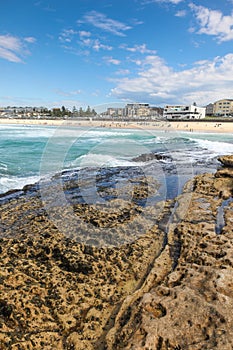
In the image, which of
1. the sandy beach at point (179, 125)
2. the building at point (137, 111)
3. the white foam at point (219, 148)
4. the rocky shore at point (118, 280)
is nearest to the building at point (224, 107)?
the building at point (137, 111)

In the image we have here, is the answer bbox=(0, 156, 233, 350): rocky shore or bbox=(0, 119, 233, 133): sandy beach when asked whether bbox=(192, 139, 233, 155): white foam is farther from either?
bbox=(0, 119, 233, 133): sandy beach

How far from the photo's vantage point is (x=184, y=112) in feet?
310

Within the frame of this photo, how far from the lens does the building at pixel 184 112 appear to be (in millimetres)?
91113

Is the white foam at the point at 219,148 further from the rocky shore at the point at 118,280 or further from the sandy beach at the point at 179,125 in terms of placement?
the sandy beach at the point at 179,125

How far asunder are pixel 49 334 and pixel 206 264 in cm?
223

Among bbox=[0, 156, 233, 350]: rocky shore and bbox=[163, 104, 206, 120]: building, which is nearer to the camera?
bbox=[0, 156, 233, 350]: rocky shore

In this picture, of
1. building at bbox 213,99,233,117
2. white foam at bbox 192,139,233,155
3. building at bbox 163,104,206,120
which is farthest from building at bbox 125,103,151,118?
white foam at bbox 192,139,233,155

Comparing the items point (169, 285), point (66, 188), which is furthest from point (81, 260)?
point (66, 188)

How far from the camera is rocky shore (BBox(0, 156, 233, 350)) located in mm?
2234

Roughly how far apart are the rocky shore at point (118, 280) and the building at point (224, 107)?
4037 inches

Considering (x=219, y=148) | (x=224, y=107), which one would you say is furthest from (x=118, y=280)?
(x=224, y=107)

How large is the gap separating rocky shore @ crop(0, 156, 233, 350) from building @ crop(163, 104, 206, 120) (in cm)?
9086

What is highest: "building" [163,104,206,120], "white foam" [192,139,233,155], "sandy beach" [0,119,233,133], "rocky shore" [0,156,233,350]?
"building" [163,104,206,120]

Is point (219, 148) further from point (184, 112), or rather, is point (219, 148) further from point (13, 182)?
point (184, 112)
